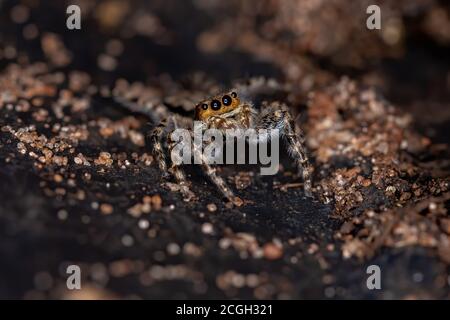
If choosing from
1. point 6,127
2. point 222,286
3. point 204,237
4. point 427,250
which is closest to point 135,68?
point 6,127

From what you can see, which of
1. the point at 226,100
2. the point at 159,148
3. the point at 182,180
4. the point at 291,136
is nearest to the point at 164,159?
the point at 159,148

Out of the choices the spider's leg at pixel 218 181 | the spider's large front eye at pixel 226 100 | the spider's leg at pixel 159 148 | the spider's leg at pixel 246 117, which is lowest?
the spider's leg at pixel 218 181

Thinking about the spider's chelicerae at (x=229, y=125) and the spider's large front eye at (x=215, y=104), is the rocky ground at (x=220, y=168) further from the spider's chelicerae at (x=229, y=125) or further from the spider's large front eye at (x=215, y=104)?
the spider's large front eye at (x=215, y=104)

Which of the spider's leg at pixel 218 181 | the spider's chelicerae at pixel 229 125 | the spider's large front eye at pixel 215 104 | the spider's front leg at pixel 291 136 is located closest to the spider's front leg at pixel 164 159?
the spider's chelicerae at pixel 229 125

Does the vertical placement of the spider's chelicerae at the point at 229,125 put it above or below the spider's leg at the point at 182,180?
above

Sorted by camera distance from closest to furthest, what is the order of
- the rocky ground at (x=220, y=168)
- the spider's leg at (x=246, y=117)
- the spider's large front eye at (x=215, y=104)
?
the rocky ground at (x=220, y=168) < the spider's large front eye at (x=215, y=104) < the spider's leg at (x=246, y=117)

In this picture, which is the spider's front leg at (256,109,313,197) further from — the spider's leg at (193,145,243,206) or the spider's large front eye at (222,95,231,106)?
the spider's leg at (193,145,243,206)

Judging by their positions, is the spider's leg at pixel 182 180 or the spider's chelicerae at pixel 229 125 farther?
the spider's chelicerae at pixel 229 125

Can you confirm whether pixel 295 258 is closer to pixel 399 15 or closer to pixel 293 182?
pixel 293 182
